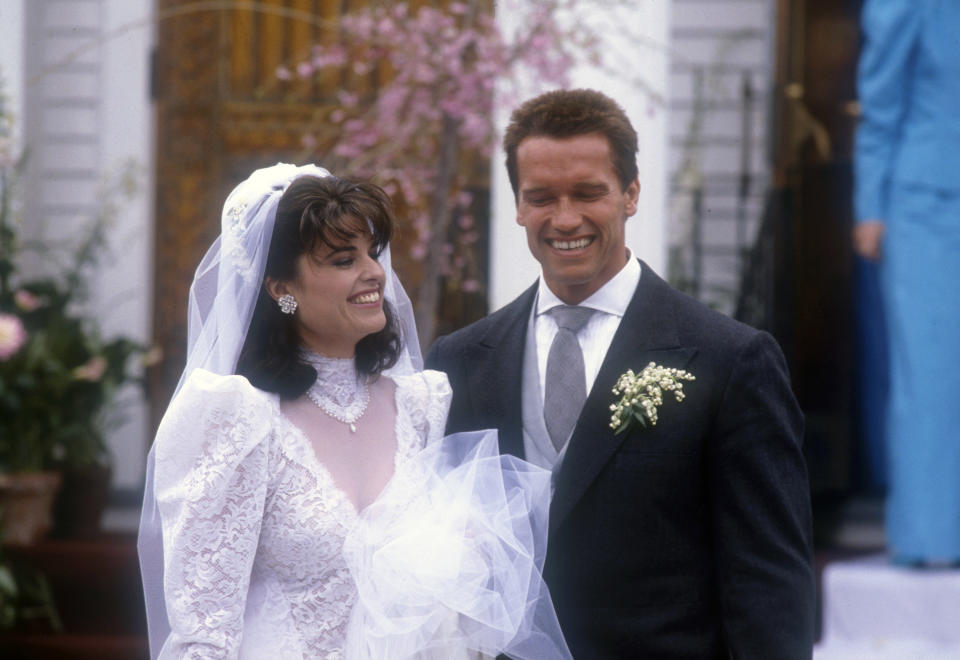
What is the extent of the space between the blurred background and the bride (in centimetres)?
257

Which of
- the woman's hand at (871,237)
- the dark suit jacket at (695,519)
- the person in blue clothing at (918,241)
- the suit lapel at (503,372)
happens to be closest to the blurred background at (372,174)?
the person in blue clothing at (918,241)

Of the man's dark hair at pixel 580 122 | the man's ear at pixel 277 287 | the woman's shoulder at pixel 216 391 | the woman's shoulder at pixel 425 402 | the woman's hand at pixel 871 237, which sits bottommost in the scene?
the woman's shoulder at pixel 425 402

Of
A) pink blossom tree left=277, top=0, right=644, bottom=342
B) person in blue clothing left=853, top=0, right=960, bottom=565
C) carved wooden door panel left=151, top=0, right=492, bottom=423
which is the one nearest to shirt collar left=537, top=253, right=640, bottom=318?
pink blossom tree left=277, top=0, right=644, bottom=342

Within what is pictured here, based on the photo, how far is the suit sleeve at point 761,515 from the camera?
293 cm

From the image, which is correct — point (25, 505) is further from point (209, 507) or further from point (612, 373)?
point (612, 373)

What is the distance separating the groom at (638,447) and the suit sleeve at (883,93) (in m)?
2.62

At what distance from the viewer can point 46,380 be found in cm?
640

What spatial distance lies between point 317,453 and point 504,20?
10.6 ft

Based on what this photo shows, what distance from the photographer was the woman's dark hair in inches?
116

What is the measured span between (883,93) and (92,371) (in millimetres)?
3539

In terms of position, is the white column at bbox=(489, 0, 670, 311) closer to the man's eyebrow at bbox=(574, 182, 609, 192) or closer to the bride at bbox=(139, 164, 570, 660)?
the man's eyebrow at bbox=(574, 182, 609, 192)

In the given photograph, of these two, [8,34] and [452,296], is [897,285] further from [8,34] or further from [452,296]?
[8,34]

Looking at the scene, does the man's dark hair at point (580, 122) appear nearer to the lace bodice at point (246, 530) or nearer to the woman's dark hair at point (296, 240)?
the woman's dark hair at point (296, 240)

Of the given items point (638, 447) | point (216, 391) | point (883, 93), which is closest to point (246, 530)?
point (216, 391)
